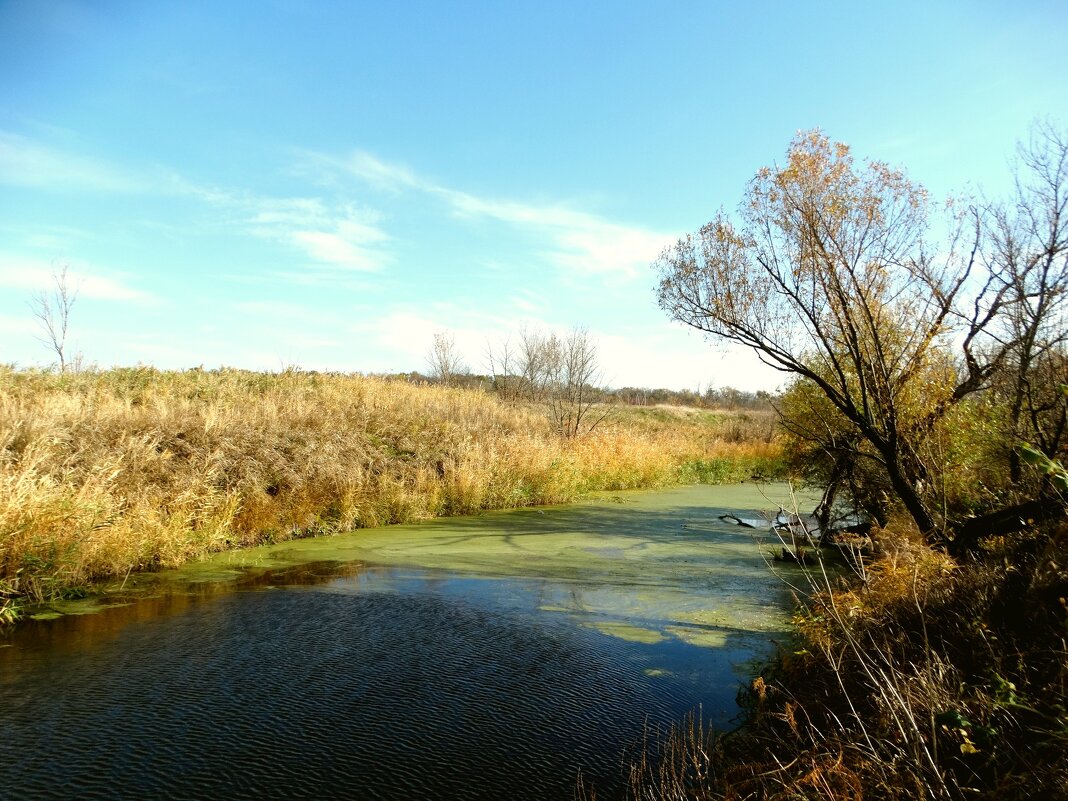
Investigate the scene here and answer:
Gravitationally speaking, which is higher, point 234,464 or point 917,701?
point 234,464

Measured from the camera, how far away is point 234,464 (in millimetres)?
10852

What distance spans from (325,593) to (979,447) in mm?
7577

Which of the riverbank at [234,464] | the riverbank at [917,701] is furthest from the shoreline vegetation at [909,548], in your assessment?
the riverbank at [234,464]

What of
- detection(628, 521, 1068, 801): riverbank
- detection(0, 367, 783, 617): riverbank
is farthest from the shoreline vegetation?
detection(0, 367, 783, 617): riverbank

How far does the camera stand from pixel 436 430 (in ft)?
51.7

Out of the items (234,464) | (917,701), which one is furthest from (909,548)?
(234,464)

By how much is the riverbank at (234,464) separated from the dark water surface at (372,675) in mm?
695

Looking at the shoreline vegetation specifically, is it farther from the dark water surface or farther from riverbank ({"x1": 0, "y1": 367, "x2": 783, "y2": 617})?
riverbank ({"x1": 0, "y1": 367, "x2": 783, "y2": 617})

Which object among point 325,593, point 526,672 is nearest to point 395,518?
point 325,593

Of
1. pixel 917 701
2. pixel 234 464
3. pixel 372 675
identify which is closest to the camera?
pixel 917 701

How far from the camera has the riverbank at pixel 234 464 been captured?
23.7 ft

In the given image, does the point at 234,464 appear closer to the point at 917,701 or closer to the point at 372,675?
the point at 372,675

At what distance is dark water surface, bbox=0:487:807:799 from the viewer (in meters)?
3.75

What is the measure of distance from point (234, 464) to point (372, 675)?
272 inches
